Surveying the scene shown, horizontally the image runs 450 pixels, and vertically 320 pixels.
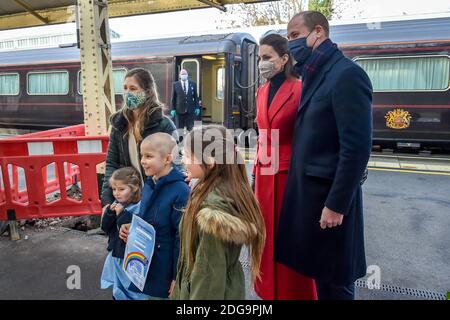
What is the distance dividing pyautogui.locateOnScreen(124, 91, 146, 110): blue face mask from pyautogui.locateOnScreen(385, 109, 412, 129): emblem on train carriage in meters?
7.92

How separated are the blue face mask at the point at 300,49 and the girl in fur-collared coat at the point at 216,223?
2.26 ft

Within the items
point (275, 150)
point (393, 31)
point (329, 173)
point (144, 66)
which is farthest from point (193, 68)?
point (329, 173)

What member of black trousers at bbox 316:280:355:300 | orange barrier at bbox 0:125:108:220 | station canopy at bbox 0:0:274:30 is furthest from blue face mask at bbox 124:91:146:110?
station canopy at bbox 0:0:274:30

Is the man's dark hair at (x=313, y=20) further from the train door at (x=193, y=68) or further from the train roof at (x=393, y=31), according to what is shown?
the train door at (x=193, y=68)

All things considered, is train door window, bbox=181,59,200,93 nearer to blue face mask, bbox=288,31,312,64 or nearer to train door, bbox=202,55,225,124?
train door, bbox=202,55,225,124

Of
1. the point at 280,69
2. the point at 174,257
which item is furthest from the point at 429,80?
the point at 174,257

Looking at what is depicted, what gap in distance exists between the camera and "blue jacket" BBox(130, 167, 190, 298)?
6.99ft

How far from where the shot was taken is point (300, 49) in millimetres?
2199

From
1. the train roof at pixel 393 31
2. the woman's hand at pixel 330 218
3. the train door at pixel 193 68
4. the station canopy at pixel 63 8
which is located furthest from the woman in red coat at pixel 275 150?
the train door at pixel 193 68

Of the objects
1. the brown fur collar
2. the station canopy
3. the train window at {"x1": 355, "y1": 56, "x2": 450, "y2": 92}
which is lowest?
the brown fur collar

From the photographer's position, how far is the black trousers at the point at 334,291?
213cm

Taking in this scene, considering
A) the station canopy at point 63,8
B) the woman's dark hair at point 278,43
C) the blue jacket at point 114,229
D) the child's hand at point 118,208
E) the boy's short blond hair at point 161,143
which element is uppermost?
the station canopy at point 63,8
